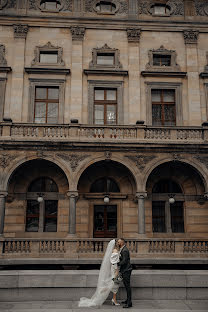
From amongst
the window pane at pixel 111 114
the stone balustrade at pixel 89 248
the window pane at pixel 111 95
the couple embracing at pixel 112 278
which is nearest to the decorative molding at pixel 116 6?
the window pane at pixel 111 95

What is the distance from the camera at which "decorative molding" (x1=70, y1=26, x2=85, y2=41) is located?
19938mm

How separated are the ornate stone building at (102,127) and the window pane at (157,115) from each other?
63 mm

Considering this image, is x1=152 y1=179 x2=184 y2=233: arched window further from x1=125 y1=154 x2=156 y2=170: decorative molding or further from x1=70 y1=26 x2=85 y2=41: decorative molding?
x1=70 y1=26 x2=85 y2=41: decorative molding

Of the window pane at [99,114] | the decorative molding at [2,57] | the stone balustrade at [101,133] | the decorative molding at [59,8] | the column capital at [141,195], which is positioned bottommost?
the column capital at [141,195]

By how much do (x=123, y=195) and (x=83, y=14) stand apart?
472 inches

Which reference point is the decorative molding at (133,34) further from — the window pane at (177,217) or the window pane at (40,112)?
the window pane at (177,217)

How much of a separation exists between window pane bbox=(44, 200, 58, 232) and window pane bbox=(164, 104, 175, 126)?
27.6ft

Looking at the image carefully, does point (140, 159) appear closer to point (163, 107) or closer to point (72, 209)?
point (72, 209)

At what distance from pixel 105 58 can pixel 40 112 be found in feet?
18.0

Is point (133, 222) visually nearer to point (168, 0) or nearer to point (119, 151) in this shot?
point (119, 151)

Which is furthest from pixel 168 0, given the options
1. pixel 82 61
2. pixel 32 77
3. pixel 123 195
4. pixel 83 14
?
pixel 123 195

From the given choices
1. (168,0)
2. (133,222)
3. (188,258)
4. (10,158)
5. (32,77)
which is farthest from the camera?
(168,0)

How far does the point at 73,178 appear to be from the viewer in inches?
646

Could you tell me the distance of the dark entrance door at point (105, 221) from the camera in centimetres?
1797
